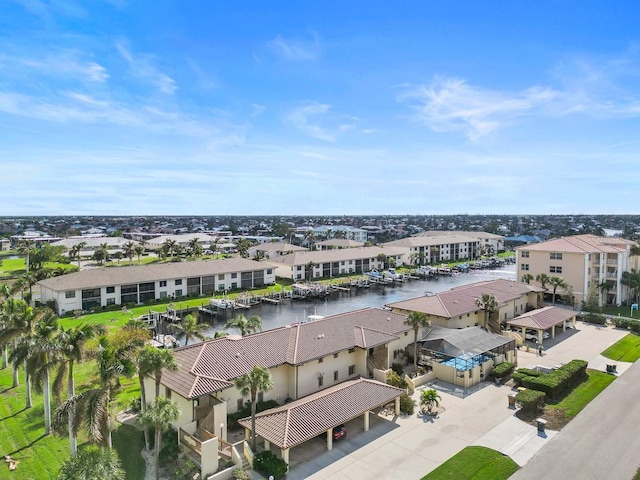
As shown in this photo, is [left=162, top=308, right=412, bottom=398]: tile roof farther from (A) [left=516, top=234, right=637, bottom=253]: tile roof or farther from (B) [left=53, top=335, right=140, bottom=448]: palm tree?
(A) [left=516, top=234, right=637, bottom=253]: tile roof

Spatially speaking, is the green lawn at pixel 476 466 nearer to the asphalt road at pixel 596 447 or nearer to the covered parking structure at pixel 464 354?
the asphalt road at pixel 596 447

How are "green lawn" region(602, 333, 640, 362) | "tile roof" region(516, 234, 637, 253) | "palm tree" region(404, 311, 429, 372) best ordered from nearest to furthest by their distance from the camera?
"palm tree" region(404, 311, 429, 372) < "green lawn" region(602, 333, 640, 362) < "tile roof" region(516, 234, 637, 253)

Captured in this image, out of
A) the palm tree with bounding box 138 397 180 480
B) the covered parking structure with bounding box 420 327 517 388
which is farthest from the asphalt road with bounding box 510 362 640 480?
the palm tree with bounding box 138 397 180 480

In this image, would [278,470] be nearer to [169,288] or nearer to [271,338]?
[271,338]

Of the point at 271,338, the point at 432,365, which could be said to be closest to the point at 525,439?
the point at 432,365

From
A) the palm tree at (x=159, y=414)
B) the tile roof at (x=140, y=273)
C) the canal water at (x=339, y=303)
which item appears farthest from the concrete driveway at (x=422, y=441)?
the tile roof at (x=140, y=273)

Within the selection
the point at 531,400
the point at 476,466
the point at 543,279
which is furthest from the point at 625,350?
the point at 476,466

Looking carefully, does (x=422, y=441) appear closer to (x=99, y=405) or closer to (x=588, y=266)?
(x=99, y=405)
